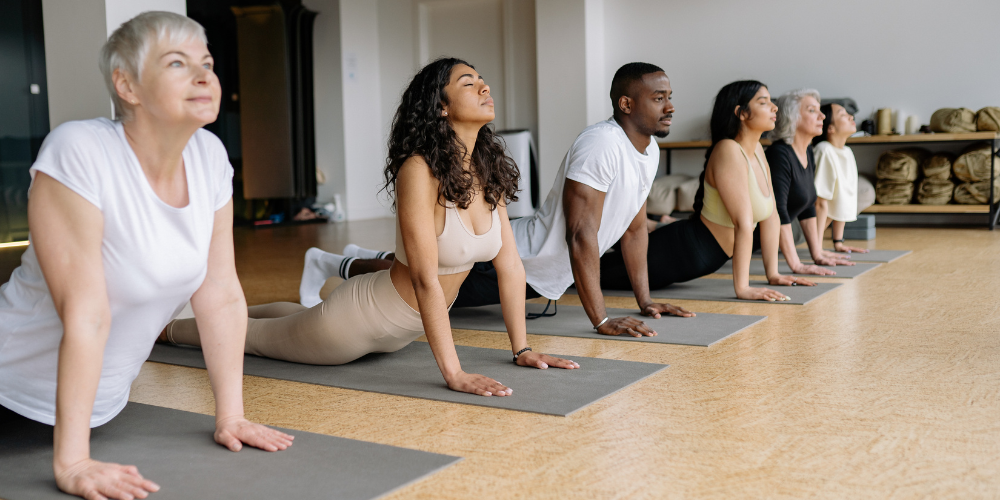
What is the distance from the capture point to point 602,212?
8.30 feet

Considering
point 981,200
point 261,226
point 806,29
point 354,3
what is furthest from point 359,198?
point 981,200

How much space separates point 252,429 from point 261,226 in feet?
21.4

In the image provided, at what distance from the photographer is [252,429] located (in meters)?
1.44

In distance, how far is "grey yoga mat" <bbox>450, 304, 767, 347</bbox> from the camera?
7.80 ft

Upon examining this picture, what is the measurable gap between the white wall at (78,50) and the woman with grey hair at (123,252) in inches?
83.9

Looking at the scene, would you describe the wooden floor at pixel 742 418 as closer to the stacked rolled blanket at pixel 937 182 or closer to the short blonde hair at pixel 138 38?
the short blonde hair at pixel 138 38

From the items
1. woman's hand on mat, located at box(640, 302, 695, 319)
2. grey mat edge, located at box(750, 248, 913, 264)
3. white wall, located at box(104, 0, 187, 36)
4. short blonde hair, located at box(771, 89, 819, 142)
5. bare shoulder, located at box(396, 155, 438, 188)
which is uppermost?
white wall, located at box(104, 0, 187, 36)

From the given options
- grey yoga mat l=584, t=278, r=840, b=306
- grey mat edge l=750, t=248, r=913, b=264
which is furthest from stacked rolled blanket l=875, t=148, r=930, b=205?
grey yoga mat l=584, t=278, r=840, b=306

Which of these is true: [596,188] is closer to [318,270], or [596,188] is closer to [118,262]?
[318,270]

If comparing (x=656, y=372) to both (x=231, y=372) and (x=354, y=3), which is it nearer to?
(x=231, y=372)

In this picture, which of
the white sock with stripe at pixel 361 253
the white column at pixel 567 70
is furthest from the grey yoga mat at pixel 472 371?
the white column at pixel 567 70

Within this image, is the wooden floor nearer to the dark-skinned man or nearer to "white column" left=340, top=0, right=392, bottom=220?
the dark-skinned man

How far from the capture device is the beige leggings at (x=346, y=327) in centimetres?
193

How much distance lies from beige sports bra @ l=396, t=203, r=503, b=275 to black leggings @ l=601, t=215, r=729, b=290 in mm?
1438
